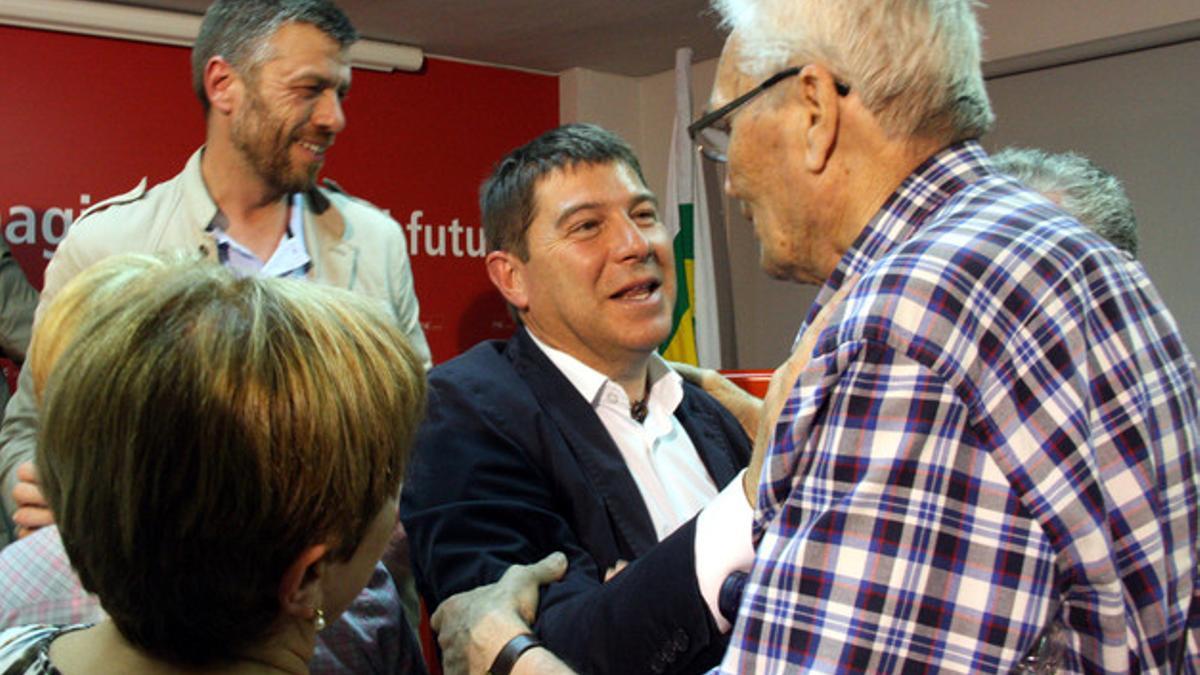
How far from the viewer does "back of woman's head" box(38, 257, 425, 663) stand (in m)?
0.96

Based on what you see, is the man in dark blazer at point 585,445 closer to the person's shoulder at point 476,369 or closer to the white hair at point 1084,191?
the person's shoulder at point 476,369

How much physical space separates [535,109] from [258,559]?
18.4 feet

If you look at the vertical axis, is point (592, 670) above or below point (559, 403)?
below

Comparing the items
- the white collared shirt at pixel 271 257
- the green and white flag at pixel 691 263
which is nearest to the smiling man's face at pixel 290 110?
the white collared shirt at pixel 271 257

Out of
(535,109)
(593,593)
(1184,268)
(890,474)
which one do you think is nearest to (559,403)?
(593,593)

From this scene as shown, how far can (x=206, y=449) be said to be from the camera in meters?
0.96

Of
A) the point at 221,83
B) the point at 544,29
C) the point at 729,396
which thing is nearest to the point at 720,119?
the point at 729,396

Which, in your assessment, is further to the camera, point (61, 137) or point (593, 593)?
point (61, 137)

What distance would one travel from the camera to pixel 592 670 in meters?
1.50

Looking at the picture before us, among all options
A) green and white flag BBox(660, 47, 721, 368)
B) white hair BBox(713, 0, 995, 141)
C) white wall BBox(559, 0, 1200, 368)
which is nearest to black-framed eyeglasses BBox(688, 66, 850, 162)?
white hair BBox(713, 0, 995, 141)

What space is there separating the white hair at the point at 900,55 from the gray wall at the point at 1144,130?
3.87 metres

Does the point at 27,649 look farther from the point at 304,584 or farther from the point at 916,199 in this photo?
the point at 916,199

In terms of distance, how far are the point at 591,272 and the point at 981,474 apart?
1274 millimetres

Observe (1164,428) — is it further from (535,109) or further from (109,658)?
(535,109)
